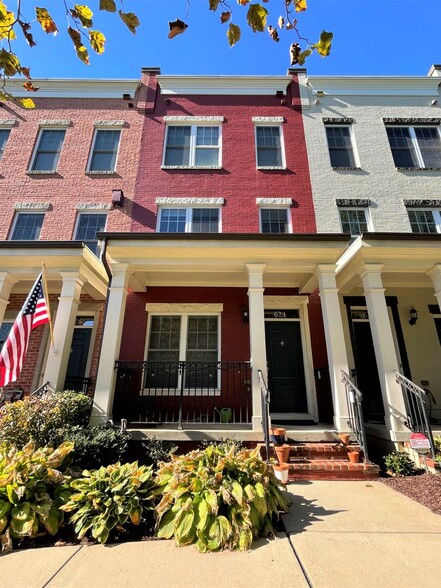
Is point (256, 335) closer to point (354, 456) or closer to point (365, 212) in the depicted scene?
point (354, 456)

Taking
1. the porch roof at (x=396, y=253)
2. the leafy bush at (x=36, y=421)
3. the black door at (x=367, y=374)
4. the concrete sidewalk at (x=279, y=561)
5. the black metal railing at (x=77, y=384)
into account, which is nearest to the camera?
the concrete sidewalk at (x=279, y=561)

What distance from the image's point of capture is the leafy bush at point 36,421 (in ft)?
15.1

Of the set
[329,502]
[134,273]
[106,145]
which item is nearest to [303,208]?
[134,273]

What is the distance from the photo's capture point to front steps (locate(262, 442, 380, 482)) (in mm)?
4742

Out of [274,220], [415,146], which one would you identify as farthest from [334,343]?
[415,146]

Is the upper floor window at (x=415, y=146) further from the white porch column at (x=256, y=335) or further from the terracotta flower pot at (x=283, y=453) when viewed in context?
the terracotta flower pot at (x=283, y=453)

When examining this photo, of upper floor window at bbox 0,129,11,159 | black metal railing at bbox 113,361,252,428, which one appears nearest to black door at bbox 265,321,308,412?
black metal railing at bbox 113,361,252,428

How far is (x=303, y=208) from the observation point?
9531 millimetres

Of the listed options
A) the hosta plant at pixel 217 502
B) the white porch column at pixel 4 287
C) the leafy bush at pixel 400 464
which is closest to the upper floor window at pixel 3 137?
the white porch column at pixel 4 287

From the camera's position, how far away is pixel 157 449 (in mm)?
4953

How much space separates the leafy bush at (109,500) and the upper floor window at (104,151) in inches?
364

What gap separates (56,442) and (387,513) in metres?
4.47

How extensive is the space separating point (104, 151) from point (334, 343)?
378 inches

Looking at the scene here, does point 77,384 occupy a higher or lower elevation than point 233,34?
lower
